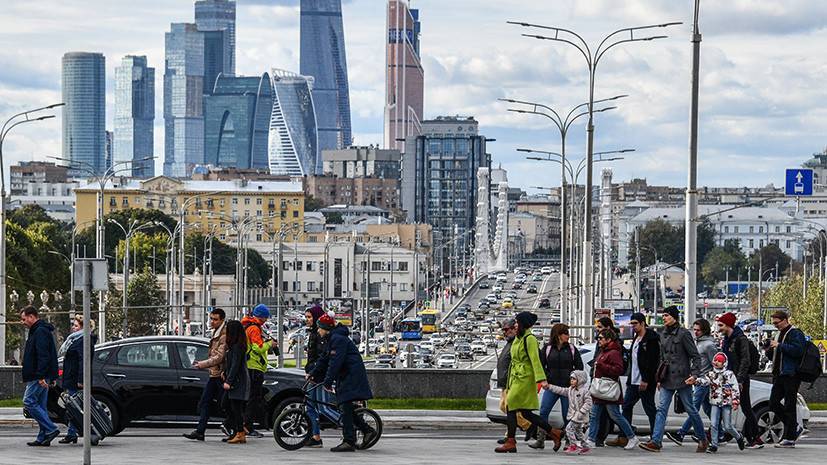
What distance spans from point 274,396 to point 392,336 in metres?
94.6

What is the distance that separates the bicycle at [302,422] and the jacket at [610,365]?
2.84 m

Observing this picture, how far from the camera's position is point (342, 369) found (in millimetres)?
23844

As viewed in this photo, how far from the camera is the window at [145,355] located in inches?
1028

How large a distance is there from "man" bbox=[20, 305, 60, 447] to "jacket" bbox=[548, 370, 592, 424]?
6.26 meters

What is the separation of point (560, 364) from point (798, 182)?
32988 mm

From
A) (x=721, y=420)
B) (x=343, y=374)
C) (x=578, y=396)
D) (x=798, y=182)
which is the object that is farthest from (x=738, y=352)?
(x=798, y=182)

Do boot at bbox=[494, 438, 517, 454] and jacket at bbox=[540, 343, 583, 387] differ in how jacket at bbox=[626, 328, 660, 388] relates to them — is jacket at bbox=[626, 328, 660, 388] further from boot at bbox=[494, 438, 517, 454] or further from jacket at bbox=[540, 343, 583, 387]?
boot at bbox=[494, 438, 517, 454]

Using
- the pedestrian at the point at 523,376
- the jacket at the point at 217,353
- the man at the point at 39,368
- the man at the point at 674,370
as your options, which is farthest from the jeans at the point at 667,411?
the man at the point at 39,368

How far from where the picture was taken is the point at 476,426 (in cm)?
2978

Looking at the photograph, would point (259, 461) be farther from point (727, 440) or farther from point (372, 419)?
point (727, 440)

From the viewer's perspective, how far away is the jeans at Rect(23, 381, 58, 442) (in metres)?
24.4

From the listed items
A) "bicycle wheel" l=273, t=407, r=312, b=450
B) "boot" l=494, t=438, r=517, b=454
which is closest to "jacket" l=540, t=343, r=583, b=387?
"boot" l=494, t=438, r=517, b=454

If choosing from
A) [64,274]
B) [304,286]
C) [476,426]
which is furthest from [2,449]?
[304,286]

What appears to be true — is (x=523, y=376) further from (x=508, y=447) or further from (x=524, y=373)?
(x=508, y=447)
